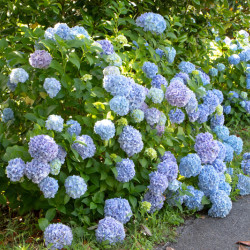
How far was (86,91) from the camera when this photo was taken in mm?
2721

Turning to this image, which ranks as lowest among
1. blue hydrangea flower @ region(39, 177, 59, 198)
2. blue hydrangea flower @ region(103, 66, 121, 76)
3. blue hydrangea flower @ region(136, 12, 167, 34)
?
blue hydrangea flower @ region(39, 177, 59, 198)

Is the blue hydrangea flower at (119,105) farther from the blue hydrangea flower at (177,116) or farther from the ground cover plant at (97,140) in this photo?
the blue hydrangea flower at (177,116)

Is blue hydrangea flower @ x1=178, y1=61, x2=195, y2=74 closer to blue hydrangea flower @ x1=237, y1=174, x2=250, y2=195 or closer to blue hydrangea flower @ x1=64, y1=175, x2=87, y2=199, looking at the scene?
blue hydrangea flower @ x1=237, y1=174, x2=250, y2=195

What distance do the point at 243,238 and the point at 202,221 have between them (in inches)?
13.5

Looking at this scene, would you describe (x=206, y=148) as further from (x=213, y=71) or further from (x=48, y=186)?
(x=213, y=71)

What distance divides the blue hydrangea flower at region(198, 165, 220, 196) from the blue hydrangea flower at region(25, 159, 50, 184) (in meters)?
1.35

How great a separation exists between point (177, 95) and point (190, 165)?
1.84 feet

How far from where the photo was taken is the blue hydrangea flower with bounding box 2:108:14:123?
9.40 ft

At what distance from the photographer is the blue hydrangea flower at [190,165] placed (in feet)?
9.70

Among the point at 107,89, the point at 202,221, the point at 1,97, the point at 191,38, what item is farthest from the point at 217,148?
the point at 1,97

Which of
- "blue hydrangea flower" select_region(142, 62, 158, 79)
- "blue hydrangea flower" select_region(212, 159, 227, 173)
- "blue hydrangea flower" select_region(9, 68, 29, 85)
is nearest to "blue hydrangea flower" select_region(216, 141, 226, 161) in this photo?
"blue hydrangea flower" select_region(212, 159, 227, 173)

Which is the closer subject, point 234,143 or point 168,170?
point 168,170

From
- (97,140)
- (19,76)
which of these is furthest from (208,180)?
(19,76)

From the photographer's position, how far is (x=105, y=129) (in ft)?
8.02
